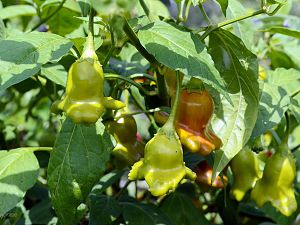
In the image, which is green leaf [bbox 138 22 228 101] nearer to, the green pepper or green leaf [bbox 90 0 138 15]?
the green pepper

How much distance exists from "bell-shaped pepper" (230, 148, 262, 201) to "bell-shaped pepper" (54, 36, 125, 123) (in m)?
0.48

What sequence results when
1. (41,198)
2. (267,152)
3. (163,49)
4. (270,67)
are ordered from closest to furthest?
(163,49) < (41,198) < (267,152) < (270,67)

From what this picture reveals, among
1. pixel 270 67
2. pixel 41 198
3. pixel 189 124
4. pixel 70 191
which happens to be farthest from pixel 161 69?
pixel 270 67

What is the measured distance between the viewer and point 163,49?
0.90 m

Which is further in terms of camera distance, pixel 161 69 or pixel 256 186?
pixel 256 186

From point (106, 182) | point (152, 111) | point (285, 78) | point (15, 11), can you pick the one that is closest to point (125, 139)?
point (152, 111)

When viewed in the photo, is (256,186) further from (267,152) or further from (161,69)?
(267,152)

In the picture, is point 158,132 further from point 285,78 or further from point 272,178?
point 285,78

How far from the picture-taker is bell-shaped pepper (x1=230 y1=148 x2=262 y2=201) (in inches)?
50.0

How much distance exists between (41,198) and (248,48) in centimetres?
73

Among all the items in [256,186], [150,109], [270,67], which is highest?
[150,109]

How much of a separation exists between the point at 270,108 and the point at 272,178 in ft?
0.52

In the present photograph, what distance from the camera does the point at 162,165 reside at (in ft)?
3.08

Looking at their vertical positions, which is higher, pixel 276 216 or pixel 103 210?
pixel 103 210
